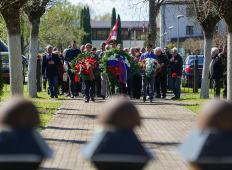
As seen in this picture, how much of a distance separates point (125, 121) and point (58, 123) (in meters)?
7.63

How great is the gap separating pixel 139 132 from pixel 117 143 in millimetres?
6296

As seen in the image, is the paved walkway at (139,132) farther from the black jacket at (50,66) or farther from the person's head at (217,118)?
the person's head at (217,118)

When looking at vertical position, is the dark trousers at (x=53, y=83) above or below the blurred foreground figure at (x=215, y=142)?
below

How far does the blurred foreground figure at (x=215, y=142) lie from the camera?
3.07 metres

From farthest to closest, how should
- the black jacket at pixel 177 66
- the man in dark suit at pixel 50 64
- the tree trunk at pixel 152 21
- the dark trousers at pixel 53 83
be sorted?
1. the tree trunk at pixel 152 21
2. the black jacket at pixel 177 66
3. the dark trousers at pixel 53 83
4. the man in dark suit at pixel 50 64

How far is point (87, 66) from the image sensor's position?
51.3 ft

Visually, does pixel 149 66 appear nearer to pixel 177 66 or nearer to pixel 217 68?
pixel 177 66

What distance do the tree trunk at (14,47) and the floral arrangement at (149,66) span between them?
5.00 metres

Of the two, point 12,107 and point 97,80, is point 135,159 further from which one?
point 97,80

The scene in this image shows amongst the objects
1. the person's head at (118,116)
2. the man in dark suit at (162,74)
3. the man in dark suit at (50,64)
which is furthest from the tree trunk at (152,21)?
the person's head at (118,116)

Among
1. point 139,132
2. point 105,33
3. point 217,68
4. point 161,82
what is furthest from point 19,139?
point 105,33

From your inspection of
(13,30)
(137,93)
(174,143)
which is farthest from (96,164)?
(137,93)

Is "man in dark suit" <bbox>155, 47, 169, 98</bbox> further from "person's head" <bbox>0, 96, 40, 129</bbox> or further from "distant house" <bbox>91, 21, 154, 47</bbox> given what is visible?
"distant house" <bbox>91, 21, 154, 47</bbox>

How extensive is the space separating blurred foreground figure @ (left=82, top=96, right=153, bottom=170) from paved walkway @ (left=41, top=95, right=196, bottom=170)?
2.94m
